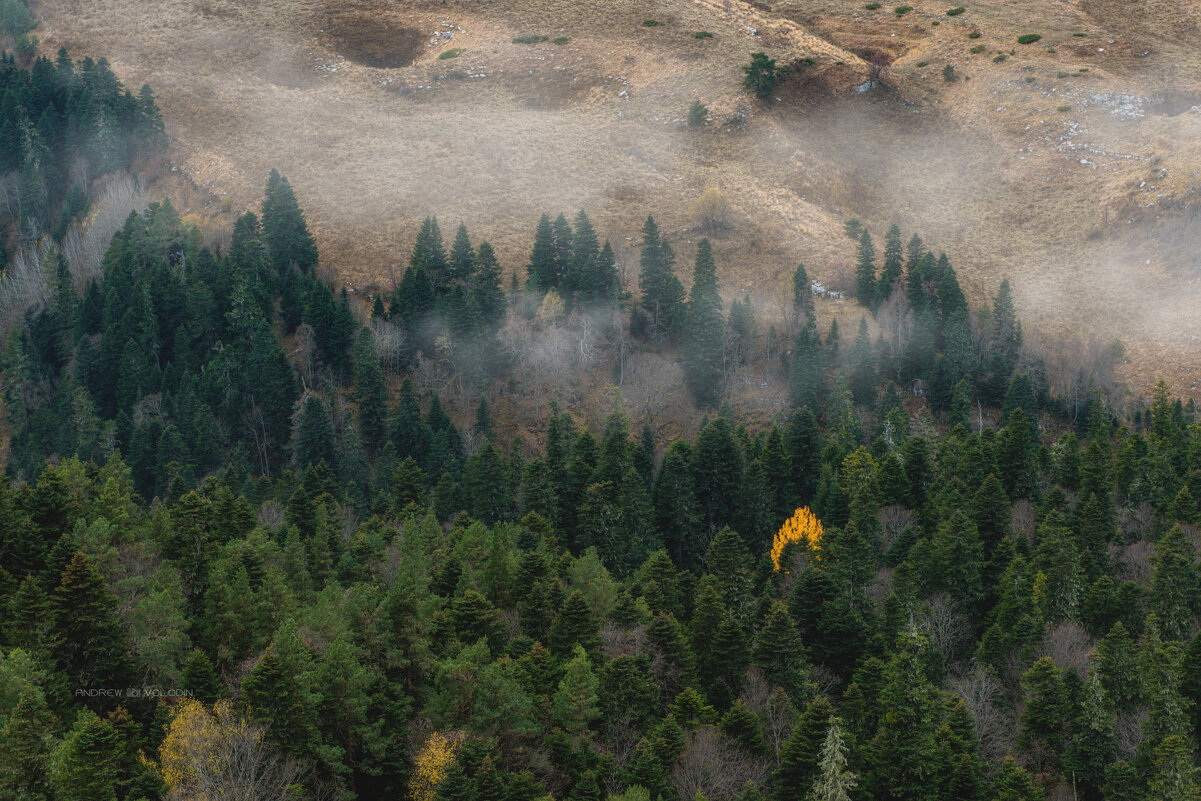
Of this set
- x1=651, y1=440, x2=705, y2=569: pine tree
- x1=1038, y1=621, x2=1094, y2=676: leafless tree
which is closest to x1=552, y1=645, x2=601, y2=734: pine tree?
x1=1038, y1=621, x2=1094, y2=676: leafless tree

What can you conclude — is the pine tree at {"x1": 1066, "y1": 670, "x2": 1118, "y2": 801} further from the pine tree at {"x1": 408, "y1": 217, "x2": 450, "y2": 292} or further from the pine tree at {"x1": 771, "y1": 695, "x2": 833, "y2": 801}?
the pine tree at {"x1": 408, "y1": 217, "x2": 450, "y2": 292}

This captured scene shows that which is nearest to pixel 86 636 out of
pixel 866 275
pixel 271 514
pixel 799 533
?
pixel 271 514

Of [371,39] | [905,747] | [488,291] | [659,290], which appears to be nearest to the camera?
[905,747]

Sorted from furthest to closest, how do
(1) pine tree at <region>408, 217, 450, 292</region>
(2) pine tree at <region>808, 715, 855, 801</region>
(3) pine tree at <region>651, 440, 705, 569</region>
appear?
(1) pine tree at <region>408, 217, 450, 292</region>
(3) pine tree at <region>651, 440, 705, 569</region>
(2) pine tree at <region>808, 715, 855, 801</region>

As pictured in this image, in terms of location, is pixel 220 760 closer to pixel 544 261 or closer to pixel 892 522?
pixel 892 522

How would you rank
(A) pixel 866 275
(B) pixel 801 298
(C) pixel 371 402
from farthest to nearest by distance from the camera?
(A) pixel 866 275 → (B) pixel 801 298 → (C) pixel 371 402

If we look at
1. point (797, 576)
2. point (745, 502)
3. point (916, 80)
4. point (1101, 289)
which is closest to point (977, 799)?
point (797, 576)
